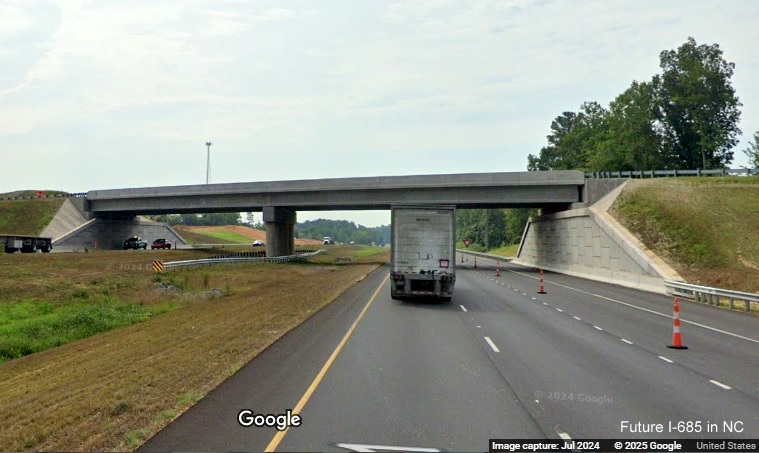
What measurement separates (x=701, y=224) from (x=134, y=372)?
3802 cm

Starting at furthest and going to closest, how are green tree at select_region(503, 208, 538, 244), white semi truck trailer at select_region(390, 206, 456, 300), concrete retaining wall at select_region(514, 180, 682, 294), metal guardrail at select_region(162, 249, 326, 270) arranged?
green tree at select_region(503, 208, 538, 244)
metal guardrail at select_region(162, 249, 326, 270)
concrete retaining wall at select_region(514, 180, 682, 294)
white semi truck trailer at select_region(390, 206, 456, 300)

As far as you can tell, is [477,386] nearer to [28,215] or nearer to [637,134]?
[637,134]

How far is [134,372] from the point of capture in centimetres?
1064

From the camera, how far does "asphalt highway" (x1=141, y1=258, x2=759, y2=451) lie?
6750 millimetres

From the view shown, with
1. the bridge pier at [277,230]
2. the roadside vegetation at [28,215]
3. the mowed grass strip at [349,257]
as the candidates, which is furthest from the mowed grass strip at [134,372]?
the roadside vegetation at [28,215]

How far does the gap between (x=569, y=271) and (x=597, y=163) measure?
40.6 metres

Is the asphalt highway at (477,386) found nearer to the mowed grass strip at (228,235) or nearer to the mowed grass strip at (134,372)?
the mowed grass strip at (134,372)

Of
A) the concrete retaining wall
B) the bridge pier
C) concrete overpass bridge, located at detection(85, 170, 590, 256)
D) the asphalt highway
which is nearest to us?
the asphalt highway

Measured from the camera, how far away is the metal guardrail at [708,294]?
22125 millimetres

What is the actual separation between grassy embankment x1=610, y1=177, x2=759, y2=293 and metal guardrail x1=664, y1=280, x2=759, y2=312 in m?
2.70

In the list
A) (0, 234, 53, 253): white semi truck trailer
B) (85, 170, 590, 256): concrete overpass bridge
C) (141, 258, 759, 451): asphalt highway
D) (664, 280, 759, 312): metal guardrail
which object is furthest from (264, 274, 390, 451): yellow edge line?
(0, 234, 53, 253): white semi truck trailer

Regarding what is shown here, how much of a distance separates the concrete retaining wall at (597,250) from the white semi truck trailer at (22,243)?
50570 mm

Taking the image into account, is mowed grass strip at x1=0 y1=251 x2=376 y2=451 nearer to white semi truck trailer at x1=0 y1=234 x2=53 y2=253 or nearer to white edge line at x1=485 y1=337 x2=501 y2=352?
white edge line at x1=485 y1=337 x2=501 y2=352

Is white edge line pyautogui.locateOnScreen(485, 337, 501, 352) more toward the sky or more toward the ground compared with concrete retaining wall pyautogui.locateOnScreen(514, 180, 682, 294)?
more toward the ground
